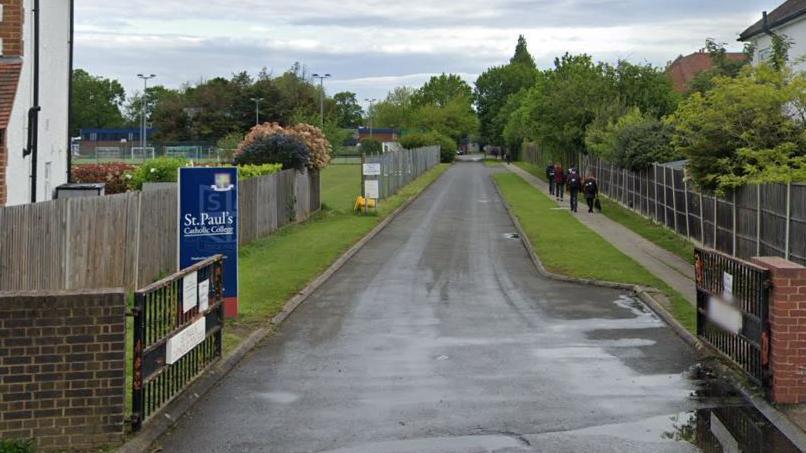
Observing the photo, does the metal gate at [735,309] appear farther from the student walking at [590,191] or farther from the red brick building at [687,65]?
the red brick building at [687,65]

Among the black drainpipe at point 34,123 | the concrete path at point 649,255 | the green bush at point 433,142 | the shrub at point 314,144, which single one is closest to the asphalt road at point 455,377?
the concrete path at point 649,255

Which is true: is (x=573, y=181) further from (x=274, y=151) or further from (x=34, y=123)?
(x=34, y=123)

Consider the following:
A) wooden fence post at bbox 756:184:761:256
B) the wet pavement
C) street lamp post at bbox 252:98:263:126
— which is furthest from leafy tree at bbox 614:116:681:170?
street lamp post at bbox 252:98:263:126

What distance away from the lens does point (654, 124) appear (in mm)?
37438

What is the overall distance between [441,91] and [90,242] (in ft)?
532

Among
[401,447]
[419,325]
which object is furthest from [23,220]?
[401,447]

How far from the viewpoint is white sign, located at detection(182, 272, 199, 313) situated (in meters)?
9.58

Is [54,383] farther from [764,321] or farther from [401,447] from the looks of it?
[764,321]

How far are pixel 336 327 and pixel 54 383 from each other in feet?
21.1

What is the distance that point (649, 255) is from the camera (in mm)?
23797

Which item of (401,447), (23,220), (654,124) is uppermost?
(654,124)

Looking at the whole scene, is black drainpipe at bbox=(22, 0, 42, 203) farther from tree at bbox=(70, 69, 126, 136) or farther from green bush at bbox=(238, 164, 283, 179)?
tree at bbox=(70, 69, 126, 136)

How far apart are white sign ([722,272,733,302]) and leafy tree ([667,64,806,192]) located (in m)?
9.38

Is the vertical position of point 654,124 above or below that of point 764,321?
above
